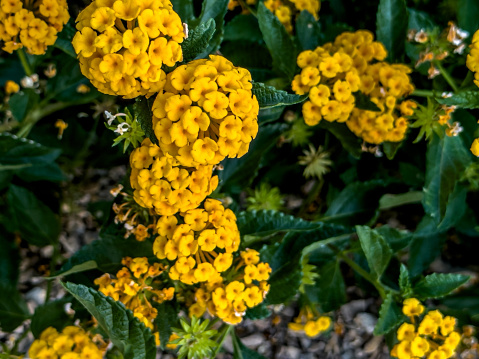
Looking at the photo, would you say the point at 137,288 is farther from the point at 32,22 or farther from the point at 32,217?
the point at 32,22

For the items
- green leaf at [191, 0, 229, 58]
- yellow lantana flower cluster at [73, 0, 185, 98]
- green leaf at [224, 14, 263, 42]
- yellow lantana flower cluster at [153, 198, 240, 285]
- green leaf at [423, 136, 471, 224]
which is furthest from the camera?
green leaf at [224, 14, 263, 42]

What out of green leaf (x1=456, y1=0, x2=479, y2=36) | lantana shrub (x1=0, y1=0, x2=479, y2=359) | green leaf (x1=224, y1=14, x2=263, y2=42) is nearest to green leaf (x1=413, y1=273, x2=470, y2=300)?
lantana shrub (x1=0, y1=0, x2=479, y2=359)

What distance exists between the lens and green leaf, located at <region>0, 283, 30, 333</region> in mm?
1734

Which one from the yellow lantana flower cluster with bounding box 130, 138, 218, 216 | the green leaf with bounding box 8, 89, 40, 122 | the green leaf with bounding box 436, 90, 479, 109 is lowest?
the green leaf with bounding box 8, 89, 40, 122

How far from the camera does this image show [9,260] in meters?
1.91

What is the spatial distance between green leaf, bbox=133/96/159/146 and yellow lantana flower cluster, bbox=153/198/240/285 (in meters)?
0.24

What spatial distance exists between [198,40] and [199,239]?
489 mm

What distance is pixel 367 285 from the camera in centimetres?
197

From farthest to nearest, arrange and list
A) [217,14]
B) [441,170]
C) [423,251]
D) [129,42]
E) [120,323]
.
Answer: [423,251]
[441,170]
[217,14]
[120,323]
[129,42]

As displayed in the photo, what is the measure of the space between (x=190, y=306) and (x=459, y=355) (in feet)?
3.94

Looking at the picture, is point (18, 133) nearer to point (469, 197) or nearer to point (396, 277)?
point (396, 277)

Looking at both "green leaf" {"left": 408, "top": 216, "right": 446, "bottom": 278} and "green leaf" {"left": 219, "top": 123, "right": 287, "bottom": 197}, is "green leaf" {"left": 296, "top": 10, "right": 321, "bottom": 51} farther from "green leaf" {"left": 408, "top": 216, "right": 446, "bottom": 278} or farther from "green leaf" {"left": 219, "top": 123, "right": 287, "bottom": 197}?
"green leaf" {"left": 408, "top": 216, "right": 446, "bottom": 278}

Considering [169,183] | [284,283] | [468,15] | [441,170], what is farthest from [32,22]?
[468,15]

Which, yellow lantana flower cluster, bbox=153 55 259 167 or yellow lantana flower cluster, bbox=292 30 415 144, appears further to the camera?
yellow lantana flower cluster, bbox=292 30 415 144
